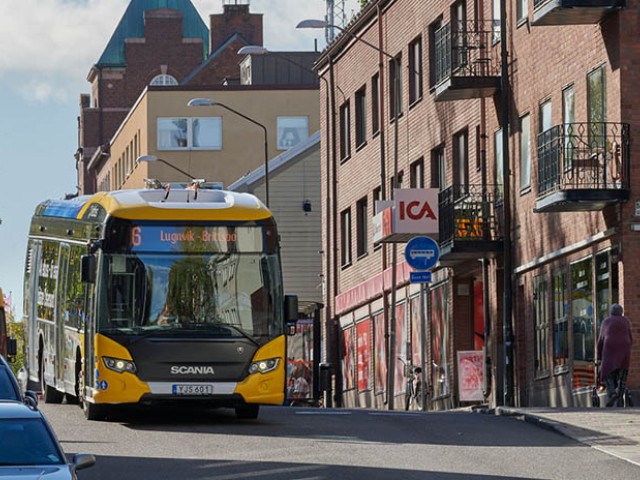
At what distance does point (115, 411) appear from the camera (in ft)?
91.1

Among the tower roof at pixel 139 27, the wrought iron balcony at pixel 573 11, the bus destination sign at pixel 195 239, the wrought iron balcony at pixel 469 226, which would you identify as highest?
the tower roof at pixel 139 27

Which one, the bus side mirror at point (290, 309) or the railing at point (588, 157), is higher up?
the railing at point (588, 157)

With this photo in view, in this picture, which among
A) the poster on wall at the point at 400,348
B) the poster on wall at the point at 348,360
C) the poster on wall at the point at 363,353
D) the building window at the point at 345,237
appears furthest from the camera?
the building window at the point at 345,237

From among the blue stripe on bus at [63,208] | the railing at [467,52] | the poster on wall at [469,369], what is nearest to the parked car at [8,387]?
the blue stripe on bus at [63,208]

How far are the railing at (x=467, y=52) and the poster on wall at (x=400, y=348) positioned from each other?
909 centimetres

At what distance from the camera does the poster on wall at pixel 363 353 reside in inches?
2055

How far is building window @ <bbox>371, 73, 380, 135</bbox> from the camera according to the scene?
51312 mm

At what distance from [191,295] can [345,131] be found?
31.7m

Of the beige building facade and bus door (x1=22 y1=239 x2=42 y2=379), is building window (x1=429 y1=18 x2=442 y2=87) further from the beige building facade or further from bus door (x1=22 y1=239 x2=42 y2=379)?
the beige building facade

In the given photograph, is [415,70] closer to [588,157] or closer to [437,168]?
[437,168]

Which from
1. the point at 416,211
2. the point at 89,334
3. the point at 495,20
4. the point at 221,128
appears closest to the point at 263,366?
the point at 89,334

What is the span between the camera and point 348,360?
2185 inches

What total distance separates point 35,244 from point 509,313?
909 centimetres

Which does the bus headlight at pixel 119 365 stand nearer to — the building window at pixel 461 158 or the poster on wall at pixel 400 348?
the building window at pixel 461 158
